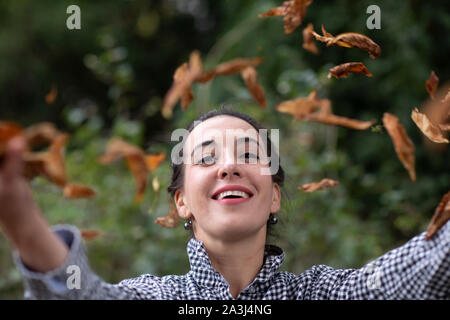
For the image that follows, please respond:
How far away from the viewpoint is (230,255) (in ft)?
3.47

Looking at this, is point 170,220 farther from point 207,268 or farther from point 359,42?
point 359,42

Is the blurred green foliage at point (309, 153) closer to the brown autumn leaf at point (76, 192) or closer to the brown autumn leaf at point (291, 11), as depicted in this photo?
the brown autumn leaf at point (291, 11)

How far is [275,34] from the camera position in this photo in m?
2.72

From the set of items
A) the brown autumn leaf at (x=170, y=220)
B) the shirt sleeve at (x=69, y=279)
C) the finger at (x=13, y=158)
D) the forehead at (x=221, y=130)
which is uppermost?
the forehead at (x=221, y=130)

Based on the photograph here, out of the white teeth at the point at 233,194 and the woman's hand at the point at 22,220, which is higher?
the white teeth at the point at 233,194

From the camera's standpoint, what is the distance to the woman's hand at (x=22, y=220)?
26.2 inches

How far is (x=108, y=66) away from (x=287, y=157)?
1014 millimetres

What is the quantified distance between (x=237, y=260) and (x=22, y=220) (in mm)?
483

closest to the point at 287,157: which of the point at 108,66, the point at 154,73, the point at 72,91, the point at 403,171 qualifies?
the point at 403,171

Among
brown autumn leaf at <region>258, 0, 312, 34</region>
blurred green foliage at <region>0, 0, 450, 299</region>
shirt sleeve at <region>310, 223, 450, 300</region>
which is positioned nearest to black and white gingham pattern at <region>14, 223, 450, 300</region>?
shirt sleeve at <region>310, 223, 450, 300</region>

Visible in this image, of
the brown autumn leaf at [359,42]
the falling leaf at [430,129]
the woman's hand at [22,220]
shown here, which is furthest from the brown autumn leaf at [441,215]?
the woman's hand at [22,220]

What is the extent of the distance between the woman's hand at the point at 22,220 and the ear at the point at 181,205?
0.44 metres

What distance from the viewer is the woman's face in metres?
1.02

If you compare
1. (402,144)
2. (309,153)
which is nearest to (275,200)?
(402,144)
